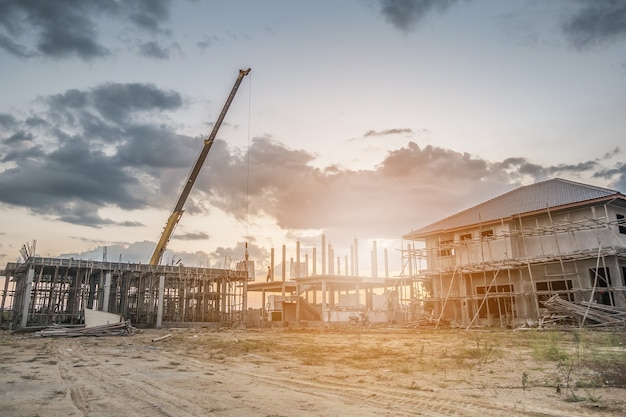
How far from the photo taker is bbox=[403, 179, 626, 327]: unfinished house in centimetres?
2445

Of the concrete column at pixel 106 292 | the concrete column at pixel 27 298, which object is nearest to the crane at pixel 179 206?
the concrete column at pixel 106 292

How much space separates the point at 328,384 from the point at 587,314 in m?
19.1

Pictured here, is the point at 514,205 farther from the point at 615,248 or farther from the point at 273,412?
the point at 273,412

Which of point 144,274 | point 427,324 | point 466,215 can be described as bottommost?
point 427,324

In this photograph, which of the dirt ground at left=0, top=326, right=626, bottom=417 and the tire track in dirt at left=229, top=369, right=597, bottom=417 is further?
the dirt ground at left=0, top=326, right=626, bottom=417

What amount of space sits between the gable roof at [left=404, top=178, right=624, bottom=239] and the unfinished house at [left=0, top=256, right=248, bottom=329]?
18.7 metres

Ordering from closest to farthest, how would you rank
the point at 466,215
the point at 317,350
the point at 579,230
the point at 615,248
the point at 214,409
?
the point at 214,409 < the point at 317,350 < the point at 615,248 < the point at 579,230 < the point at 466,215

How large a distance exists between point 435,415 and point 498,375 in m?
3.93

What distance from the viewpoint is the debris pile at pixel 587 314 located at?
70.3 feet

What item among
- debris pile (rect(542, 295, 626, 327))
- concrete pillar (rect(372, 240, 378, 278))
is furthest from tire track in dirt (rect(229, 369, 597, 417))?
concrete pillar (rect(372, 240, 378, 278))

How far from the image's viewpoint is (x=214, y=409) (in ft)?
21.9

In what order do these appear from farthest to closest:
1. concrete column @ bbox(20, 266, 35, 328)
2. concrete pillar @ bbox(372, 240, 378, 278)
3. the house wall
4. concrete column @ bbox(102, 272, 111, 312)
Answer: concrete pillar @ bbox(372, 240, 378, 278), concrete column @ bbox(102, 272, 111, 312), concrete column @ bbox(20, 266, 35, 328), the house wall

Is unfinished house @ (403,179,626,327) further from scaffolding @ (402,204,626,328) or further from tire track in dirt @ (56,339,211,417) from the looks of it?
tire track in dirt @ (56,339,211,417)

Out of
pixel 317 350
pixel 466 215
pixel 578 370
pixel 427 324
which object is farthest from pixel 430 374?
pixel 466 215
